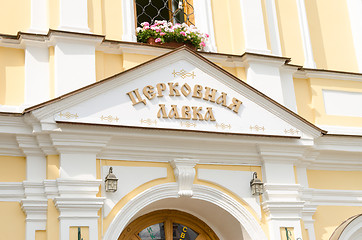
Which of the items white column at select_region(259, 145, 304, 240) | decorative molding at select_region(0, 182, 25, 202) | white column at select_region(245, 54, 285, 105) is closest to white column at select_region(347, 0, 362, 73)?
white column at select_region(245, 54, 285, 105)

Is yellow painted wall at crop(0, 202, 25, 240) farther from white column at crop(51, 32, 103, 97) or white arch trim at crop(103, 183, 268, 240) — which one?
white column at crop(51, 32, 103, 97)

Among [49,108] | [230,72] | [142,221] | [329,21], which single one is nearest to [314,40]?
[329,21]

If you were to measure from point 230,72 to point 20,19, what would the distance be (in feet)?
9.88

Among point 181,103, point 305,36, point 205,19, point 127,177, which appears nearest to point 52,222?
point 127,177

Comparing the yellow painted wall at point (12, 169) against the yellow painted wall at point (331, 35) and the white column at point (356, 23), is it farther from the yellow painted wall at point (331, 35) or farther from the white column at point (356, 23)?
the white column at point (356, 23)

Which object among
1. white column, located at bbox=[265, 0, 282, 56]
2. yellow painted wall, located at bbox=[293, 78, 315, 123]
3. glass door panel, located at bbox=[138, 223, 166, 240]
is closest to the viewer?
glass door panel, located at bbox=[138, 223, 166, 240]

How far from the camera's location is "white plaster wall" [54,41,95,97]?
25.3 feet

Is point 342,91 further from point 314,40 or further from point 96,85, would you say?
point 96,85

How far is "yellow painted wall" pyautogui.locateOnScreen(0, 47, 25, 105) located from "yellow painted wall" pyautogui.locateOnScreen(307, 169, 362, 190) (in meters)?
4.20

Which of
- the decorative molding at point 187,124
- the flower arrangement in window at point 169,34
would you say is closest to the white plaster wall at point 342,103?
the flower arrangement in window at point 169,34

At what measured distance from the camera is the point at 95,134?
24.3ft

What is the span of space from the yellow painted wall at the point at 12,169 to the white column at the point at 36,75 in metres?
0.73

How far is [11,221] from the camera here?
23.4ft

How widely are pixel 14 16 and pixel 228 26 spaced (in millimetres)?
3118
